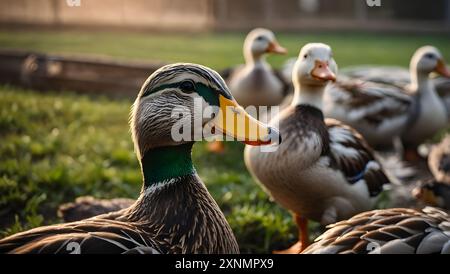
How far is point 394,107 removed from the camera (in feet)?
16.7

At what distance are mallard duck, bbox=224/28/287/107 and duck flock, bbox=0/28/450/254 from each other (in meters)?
0.01

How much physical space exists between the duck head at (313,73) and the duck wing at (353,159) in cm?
22

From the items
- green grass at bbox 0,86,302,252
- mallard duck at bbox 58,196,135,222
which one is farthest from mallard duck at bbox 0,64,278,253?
green grass at bbox 0,86,302,252

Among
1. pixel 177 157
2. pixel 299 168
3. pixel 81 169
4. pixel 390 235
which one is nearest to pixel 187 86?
pixel 177 157

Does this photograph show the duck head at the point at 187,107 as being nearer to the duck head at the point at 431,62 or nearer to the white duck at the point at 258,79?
the white duck at the point at 258,79

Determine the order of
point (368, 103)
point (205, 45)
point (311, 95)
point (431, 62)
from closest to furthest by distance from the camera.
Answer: point (311, 95)
point (368, 103)
point (431, 62)
point (205, 45)

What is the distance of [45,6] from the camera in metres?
8.83

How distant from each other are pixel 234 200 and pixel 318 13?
1228cm

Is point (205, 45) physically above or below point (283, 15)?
below

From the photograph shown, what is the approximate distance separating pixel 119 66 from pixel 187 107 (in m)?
5.09

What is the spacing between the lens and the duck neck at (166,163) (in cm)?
225

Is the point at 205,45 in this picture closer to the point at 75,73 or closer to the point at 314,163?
the point at 75,73

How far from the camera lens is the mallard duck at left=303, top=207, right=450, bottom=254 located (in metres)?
2.07
